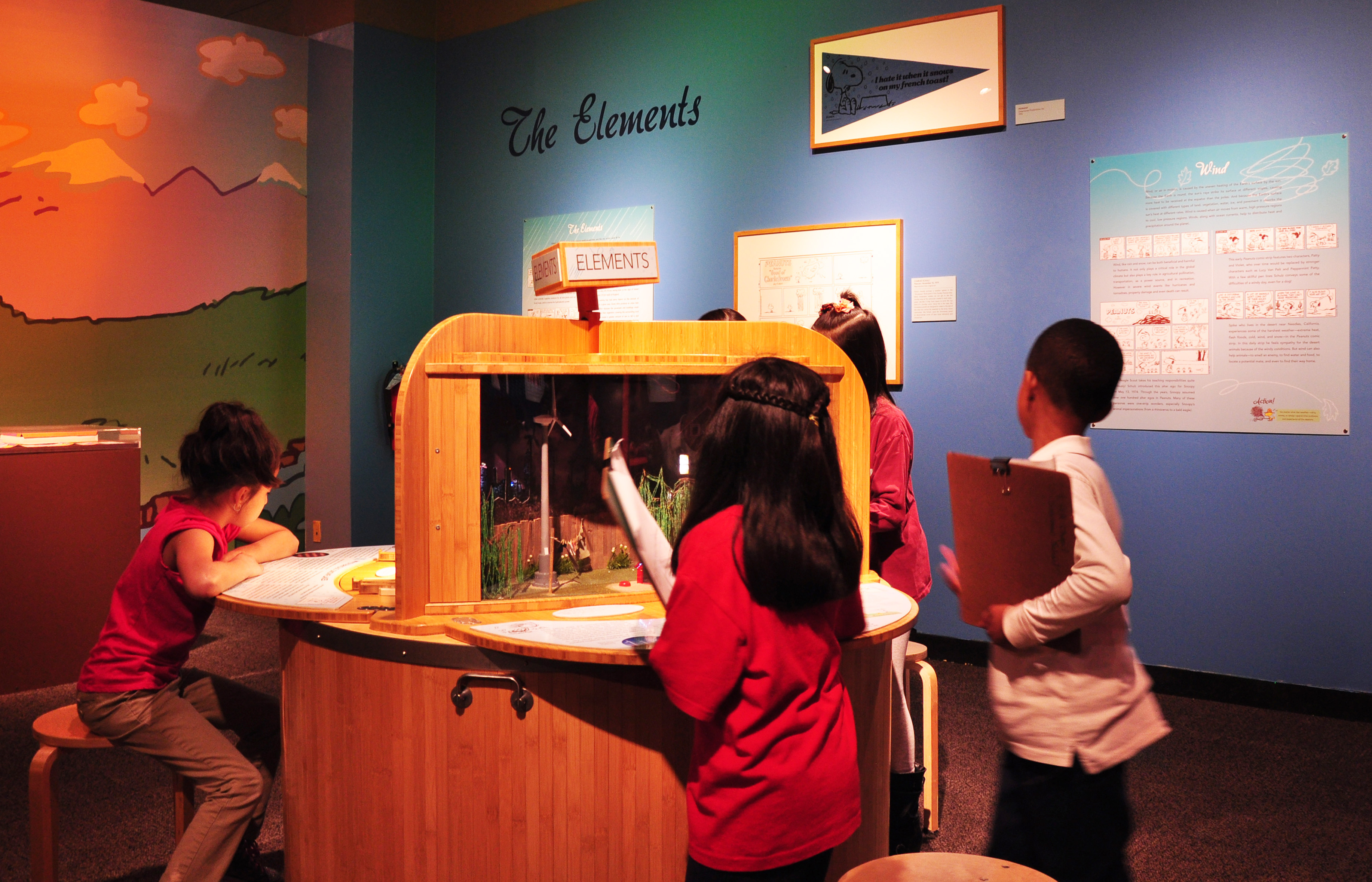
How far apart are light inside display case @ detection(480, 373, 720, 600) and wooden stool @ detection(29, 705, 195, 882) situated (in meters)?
0.97

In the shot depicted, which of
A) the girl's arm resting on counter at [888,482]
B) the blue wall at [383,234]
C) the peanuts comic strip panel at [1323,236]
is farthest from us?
the blue wall at [383,234]

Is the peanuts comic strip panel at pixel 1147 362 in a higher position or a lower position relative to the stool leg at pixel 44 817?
higher

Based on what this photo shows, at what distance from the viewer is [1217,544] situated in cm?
372

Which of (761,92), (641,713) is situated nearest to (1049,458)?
(641,713)

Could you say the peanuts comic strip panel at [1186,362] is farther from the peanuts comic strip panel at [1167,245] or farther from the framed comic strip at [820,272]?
the framed comic strip at [820,272]

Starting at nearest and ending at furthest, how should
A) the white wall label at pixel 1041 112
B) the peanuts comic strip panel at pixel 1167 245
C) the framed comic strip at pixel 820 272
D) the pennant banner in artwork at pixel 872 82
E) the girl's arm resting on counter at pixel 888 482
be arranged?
1. the girl's arm resting on counter at pixel 888 482
2. the peanuts comic strip panel at pixel 1167 245
3. the white wall label at pixel 1041 112
4. the pennant banner in artwork at pixel 872 82
5. the framed comic strip at pixel 820 272

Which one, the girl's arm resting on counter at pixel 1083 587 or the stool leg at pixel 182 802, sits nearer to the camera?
the girl's arm resting on counter at pixel 1083 587

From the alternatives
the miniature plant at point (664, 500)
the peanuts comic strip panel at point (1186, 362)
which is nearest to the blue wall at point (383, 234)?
the miniature plant at point (664, 500)

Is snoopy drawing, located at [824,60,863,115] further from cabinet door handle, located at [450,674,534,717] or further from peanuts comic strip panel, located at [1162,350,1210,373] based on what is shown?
cabinet door handle, located at [450,674,534,717]

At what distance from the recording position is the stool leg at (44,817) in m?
2.11

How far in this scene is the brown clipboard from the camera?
1396 mm

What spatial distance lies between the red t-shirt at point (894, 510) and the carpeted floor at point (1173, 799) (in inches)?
29.0

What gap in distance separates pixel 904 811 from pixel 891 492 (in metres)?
0.83

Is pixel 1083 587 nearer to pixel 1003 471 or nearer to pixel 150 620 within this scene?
pixel 1003 471
